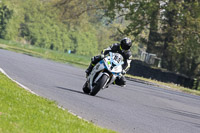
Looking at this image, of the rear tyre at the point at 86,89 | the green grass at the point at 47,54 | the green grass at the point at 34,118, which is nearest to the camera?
the green grass at the point at 34,118

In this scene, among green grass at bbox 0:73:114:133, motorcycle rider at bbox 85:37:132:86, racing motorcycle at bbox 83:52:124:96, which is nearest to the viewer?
green grass at bbox 0:73:114:133

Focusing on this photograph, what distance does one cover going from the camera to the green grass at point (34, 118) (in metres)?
7.16

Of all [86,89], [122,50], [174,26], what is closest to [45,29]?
[174,26]

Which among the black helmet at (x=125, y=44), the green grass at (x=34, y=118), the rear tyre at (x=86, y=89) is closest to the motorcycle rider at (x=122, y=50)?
the black helmet at (x=125, y=44)

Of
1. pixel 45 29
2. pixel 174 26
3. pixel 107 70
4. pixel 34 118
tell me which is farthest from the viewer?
pixel 45 29

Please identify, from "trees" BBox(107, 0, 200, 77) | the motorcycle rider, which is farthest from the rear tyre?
"trees" BBox(107, 0, 200, 77)

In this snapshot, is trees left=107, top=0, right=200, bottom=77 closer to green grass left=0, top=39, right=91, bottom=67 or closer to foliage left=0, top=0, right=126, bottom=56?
green grass left=0, top=39, right=91, bottom=67

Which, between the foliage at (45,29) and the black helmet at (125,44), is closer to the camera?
the black helmet at (125,44)

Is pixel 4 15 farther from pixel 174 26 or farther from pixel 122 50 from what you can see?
pixel 122 50

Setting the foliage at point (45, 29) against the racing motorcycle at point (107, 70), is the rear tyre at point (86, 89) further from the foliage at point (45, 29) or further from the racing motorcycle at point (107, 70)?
the foliage at point (45, 29)

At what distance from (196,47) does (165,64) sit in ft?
16.4

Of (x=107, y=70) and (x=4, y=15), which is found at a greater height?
(x=4, y=15)

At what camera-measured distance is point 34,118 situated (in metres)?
7.97

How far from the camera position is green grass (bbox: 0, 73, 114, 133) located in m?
7.16
